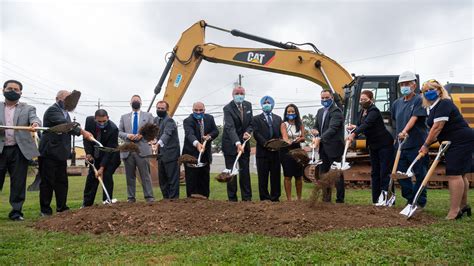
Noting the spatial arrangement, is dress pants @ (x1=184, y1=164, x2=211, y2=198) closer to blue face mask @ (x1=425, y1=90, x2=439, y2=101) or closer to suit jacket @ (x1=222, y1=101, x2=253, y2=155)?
suit jacket @ (x1=222, y1=101, x2=253, y2=155)

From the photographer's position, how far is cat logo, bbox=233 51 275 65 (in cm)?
1165

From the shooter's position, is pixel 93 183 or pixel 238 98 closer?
pixel 238 98

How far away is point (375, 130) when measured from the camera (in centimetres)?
656

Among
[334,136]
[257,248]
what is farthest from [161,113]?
[257,248]

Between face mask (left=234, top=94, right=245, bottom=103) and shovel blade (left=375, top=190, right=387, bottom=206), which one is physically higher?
face mask (left=234, top=94, right=245, bottom=103)

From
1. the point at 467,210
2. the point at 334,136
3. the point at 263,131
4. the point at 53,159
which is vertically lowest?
the point at 467,210

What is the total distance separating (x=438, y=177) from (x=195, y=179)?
8097mm

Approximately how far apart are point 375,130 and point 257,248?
3610 mm

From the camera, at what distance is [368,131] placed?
6.59m

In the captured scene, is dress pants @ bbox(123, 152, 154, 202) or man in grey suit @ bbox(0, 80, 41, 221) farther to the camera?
dress pants @ bbox(123, 152, 154, 202)

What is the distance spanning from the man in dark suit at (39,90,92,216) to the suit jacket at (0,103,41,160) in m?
0.18

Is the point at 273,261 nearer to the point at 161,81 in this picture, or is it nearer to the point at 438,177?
the point at 161,81

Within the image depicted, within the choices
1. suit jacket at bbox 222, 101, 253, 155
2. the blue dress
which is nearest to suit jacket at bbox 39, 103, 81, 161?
suit jacket at bbox 222, 101, 253, 155

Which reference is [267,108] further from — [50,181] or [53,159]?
[50,181]
